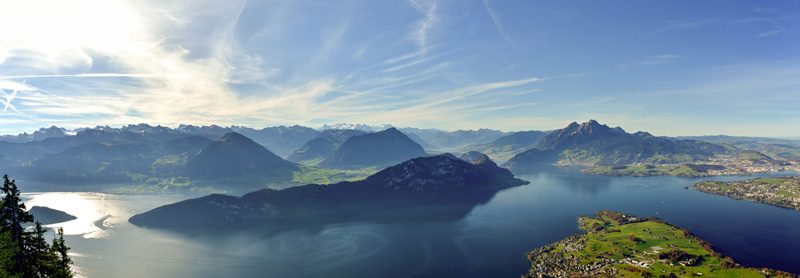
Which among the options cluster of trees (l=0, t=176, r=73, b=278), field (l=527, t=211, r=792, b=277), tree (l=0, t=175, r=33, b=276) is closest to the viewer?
cluster of trees (l=0, t=176, r=73, b=278)

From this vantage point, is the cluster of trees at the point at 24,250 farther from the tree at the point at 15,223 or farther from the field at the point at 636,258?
the field at the point at 636,258

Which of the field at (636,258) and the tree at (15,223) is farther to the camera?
the field at (636,258)

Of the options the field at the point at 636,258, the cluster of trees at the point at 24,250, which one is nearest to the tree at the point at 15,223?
the cluster of trees at the point at 24,250

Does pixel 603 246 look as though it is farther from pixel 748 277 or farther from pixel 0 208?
pixel 0 208

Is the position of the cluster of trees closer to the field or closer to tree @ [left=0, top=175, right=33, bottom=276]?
tree @ [left=0, top=175, right=33, bottom=276]

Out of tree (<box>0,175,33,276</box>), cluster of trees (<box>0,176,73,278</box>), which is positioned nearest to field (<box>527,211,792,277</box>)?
cluster of trees (<box>0,176,73,278</box>)

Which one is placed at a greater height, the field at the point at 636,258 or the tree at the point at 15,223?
the tree at the point at 15,223

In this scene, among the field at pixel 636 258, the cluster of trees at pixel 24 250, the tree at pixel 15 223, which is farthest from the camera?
the field at pixel 636 258

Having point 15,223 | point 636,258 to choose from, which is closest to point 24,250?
point 15,223

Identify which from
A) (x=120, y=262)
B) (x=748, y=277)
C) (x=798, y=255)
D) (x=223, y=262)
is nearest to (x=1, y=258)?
(x=223, y=262)
